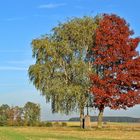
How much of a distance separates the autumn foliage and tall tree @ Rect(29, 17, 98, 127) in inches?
55.1

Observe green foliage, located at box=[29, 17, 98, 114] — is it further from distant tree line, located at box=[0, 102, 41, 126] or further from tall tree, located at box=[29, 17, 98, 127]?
distant tree line, located at box=[0, 102, 41, 126]

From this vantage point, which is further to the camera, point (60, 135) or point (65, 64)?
point (65, 64)

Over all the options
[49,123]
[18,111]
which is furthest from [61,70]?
[18,111]

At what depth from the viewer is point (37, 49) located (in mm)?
63344

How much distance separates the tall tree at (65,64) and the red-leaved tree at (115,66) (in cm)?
140

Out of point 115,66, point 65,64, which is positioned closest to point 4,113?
point 65,64

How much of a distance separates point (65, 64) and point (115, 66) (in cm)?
636

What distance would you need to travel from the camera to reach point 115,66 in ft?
202

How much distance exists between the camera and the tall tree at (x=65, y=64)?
6147 centimetres

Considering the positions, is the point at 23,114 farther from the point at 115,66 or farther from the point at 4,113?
the point at 115,66

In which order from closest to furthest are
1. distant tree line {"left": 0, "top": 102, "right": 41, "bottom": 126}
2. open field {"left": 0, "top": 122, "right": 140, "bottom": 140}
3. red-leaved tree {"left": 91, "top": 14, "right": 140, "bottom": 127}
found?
1. open field {"left": 0, "top": 122, "right": 140, "bottom": 140}
2. red-leaved tree {"left": 91, "top": 14, "right": 140, "bottom": 127}
3. distant tree line {"left": 0, "top": 102, "right": 41, "bottom": 126}

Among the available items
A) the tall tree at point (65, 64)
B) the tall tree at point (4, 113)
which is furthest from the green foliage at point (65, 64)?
the tall tree at point (4, 113)

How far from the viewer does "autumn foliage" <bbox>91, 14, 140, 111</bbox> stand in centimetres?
6041

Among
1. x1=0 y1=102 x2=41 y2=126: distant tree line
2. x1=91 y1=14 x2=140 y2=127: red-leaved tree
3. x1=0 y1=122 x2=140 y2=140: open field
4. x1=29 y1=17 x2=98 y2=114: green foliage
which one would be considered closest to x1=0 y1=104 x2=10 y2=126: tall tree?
x1=0 y1=102 x2=41 y2=126: distant tree line
